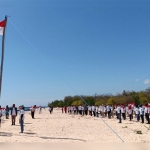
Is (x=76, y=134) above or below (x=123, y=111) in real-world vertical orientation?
below

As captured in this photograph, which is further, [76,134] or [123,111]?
[123,111]

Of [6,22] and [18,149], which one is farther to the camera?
[6,22]

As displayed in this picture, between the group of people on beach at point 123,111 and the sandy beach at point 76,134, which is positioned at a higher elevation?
the group of people on beach at point 123,111

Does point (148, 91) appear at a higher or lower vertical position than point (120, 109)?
higher

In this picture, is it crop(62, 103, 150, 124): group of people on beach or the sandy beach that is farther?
crop(62, 103, 150, 124): group of people on beach

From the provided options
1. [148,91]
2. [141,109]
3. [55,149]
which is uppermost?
[148,91]

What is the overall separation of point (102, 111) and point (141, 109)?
23.6ft

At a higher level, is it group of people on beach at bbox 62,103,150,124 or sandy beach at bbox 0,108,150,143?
group of people on beach at bbox 62,103,150,124

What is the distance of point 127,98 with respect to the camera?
41.4 metres

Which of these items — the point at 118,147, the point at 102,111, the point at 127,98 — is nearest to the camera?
the point at 118,147

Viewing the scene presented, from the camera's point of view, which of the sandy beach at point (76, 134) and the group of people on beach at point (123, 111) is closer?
the sandy beach at point (76, 134)

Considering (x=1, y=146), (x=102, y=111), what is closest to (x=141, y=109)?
(x=102, y=111)

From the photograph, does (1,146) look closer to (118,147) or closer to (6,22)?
(118,147)

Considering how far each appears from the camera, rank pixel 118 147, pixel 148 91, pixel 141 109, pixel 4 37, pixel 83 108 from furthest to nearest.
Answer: pixel 148 91, pixel 83 108, pixel 141 109, pixel 4 37, pixel 118 147
